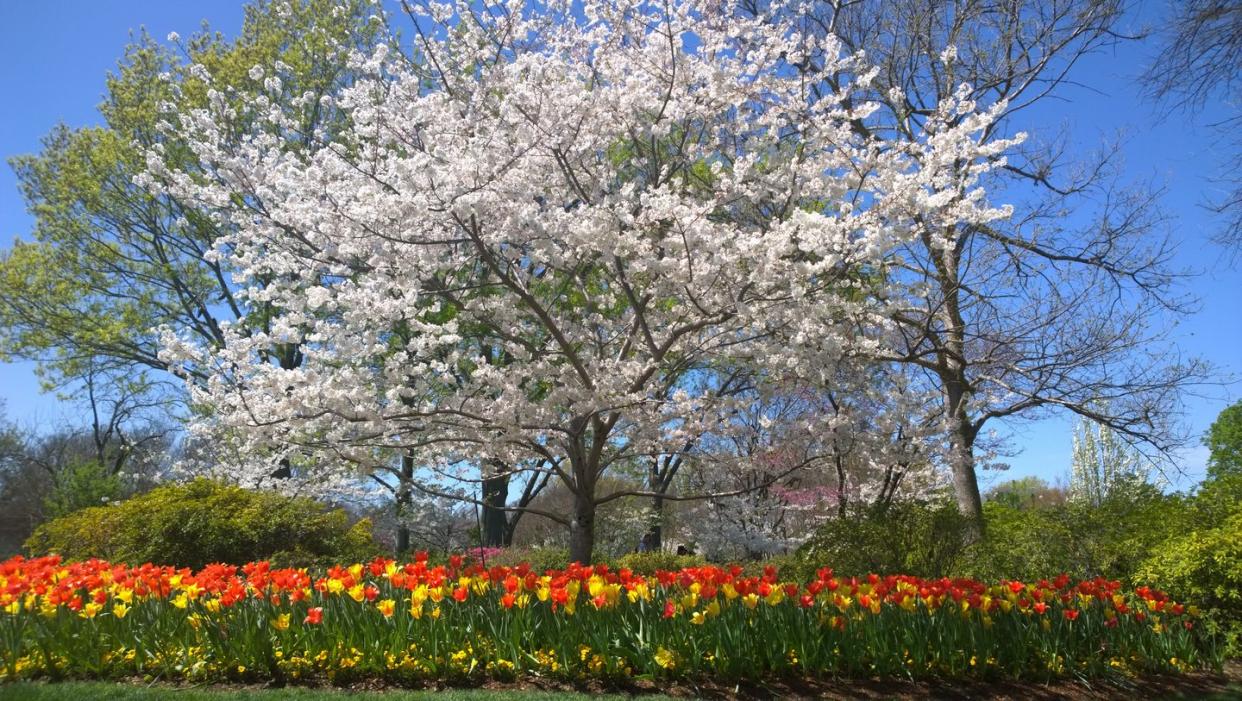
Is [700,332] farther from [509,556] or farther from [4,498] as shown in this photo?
[4,498]

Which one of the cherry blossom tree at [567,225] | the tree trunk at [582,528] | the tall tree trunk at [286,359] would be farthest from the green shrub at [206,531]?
the tall tree trunk at [286,359]

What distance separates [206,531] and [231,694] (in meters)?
5.75

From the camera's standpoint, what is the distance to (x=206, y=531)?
9344mm

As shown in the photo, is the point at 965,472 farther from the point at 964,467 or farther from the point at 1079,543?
the point at 1079,543

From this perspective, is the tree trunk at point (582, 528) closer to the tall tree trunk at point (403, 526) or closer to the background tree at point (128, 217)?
the tall tree trunk at point (403, 526)

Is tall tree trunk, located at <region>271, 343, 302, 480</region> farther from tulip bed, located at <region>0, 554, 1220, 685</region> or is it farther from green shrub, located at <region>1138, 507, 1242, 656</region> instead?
green shrub, located at <region>1138, 507, 1242, 656</region>

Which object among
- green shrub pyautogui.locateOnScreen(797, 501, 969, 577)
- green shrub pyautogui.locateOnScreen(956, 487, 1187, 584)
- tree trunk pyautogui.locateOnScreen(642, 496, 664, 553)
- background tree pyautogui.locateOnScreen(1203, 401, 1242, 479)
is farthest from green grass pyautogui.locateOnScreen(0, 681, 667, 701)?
background tree pyautogui.locateOnScreen(1203, 401, 1242, 479)

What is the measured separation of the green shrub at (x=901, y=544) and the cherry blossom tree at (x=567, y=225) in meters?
1.45

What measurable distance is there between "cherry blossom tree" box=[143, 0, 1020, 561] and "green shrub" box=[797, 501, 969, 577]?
1447 millimetres

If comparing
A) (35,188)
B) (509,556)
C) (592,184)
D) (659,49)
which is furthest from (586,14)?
(35,188)

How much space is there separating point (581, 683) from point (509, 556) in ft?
27.3

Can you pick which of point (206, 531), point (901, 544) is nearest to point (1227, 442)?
point (901, 544)

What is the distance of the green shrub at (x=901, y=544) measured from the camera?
7.92 meters

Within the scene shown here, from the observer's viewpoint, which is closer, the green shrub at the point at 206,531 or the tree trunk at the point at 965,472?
the green shrub at the point at 206,531
